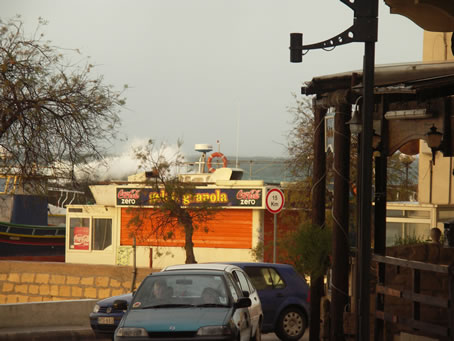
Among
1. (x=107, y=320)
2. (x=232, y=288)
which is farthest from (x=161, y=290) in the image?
(x=107, y=320)

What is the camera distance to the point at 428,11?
13391 mm

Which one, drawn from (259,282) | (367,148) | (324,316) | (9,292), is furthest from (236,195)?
(367,148)

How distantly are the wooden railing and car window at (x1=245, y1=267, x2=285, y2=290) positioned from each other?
5.28 meters

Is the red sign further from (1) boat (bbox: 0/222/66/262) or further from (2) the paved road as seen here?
(2) the paved road

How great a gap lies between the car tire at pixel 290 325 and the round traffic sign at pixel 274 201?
5.58 metres

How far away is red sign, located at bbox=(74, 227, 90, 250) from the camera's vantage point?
45.6 meters

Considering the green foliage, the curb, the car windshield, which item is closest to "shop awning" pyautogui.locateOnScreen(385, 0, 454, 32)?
the green foliage

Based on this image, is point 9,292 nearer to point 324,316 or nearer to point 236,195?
point 236,195

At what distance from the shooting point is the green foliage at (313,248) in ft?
51.9

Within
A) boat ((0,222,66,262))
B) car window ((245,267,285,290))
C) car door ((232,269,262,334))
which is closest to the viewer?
car door ((232,269,262,334))

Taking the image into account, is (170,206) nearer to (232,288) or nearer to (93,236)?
(93,236)

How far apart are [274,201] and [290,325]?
6.08 m

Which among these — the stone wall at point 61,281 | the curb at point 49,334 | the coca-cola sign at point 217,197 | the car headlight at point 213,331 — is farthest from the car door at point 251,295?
the coca-cola sign at point 217,197

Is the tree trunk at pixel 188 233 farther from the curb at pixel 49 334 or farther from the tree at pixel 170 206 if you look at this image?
the curb at pixel 49 334
